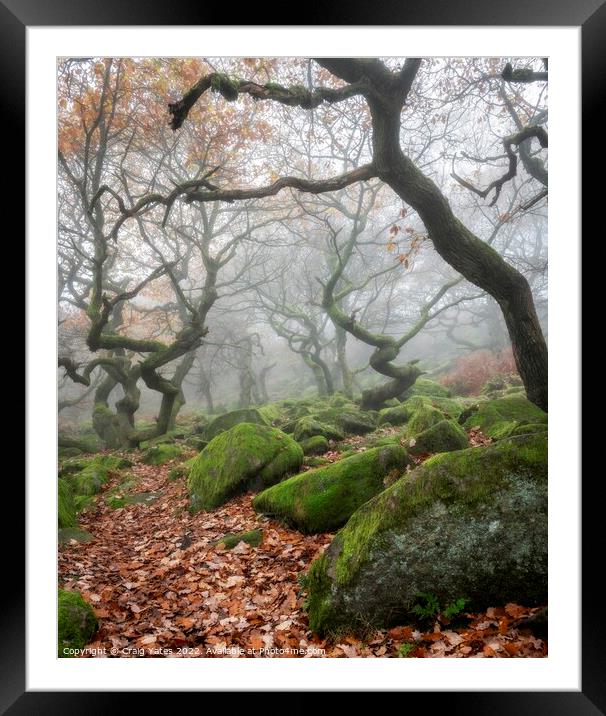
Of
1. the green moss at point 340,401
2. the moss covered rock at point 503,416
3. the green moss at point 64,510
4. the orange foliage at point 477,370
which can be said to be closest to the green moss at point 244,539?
the green moss at point 64,510

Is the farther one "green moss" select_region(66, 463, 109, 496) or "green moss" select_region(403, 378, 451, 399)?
"green moss" select_region(403, 378, 451, 399)

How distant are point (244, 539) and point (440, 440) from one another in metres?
2.98

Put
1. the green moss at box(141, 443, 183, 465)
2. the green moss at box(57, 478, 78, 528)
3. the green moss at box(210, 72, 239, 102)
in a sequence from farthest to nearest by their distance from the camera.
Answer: the green moss at box(141, 443, 183, 465), the green moss at box(57, 478, 78, 528), the green moss at box(210, 72, 239, 102)

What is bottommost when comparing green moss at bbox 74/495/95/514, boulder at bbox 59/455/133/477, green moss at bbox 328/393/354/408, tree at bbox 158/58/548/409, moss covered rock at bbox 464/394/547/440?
green moss at bbox 74/495/95/514

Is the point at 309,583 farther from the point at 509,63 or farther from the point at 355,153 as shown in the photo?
the point at 355,153

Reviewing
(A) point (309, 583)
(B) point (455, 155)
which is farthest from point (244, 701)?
(B) point (455, 155)

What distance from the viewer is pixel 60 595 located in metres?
2.96

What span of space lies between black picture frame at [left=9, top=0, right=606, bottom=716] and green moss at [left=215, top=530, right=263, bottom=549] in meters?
1.41

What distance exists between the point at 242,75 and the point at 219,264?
250 inches

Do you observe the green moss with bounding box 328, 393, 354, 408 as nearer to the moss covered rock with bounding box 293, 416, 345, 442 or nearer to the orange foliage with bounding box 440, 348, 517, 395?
the orange foliage with bounding box 440, 348, 517, 395

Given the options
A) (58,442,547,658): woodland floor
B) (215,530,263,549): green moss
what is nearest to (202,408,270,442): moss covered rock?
(58,442,547,658): woodland floor

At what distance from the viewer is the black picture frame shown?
2.42m

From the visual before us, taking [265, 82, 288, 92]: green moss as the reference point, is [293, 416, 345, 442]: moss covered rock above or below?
below
